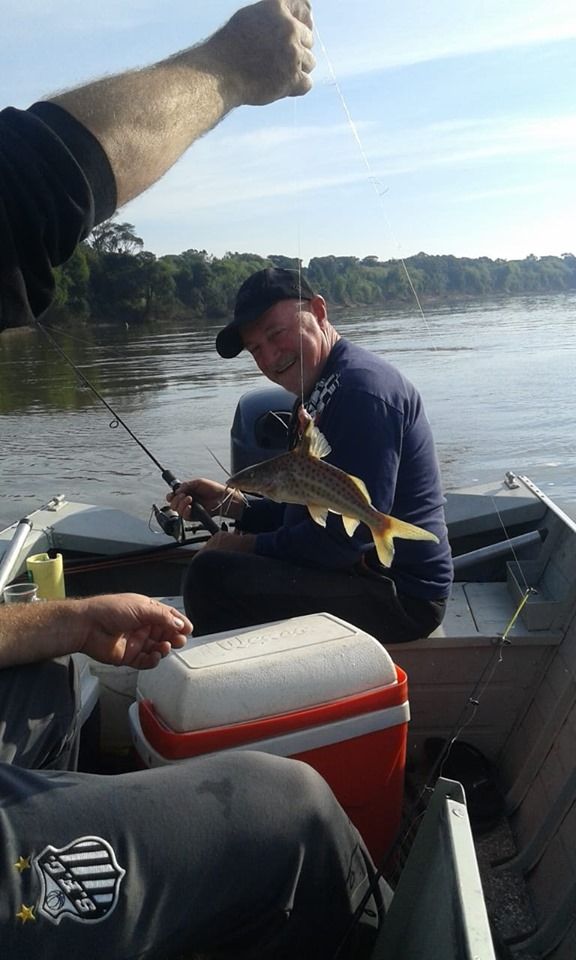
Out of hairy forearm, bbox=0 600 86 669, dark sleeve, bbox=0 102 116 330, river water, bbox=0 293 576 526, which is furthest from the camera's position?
river water, bbox=0 293 576 526

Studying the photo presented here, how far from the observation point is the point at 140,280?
1052cm

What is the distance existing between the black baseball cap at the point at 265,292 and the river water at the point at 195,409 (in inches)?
54.3

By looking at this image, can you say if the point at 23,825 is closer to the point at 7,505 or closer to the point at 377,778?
the point at 377,778

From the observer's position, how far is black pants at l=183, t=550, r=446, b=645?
3459mm

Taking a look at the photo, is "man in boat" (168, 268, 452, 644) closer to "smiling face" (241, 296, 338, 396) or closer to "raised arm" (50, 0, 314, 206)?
"smiling face" (241, 296, 338, 396)

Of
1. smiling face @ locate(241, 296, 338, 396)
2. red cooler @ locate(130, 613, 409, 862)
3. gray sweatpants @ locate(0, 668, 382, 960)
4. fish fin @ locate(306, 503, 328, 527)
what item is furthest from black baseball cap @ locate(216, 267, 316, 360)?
gray sweatpants @ locate(0, 668, 382, 960)

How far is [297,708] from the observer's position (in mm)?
2494

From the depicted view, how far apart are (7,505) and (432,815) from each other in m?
9.50

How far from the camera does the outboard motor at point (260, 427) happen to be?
5.49 metres

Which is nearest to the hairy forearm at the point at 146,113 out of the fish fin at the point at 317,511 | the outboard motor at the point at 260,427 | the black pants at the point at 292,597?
the fish fin at the point at 317,511

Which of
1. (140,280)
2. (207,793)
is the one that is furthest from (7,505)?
(207,793)

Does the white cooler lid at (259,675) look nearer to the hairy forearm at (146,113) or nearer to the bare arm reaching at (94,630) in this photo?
the bare arm reaching at (94,630)

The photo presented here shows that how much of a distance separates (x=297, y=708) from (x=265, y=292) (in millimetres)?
2109

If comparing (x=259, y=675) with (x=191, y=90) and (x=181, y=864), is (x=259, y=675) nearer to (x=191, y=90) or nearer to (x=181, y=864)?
(x=181, y=864)
